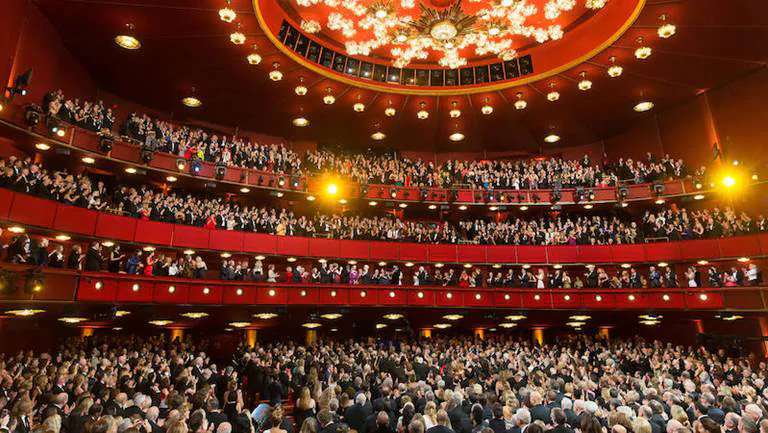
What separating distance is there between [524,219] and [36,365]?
23534 mm

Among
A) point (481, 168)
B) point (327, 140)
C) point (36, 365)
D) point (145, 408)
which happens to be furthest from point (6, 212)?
point (481, 168)

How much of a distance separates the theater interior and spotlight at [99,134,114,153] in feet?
0.16

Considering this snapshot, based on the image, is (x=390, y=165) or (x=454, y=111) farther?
(x=390, y=165)

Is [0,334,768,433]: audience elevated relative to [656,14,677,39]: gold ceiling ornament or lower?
lower

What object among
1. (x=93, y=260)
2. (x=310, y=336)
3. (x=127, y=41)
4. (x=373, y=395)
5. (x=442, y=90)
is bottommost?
(x=373, y=395)

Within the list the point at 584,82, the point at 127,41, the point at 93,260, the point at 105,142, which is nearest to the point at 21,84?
the point at 105,142

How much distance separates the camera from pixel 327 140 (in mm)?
27172

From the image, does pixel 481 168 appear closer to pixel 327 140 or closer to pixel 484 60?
pixel 484 60

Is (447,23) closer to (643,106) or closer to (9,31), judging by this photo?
(643,106)

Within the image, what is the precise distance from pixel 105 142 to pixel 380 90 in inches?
463

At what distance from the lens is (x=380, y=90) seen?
2119cm

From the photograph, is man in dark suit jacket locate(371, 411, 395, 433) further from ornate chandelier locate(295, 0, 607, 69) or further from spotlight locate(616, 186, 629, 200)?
spotlight locate(616, 186, 629, 200)

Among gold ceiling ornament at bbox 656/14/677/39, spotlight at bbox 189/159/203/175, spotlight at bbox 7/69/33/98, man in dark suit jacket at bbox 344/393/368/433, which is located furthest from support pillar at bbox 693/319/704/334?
spotlight at bbox 7/69/33/98

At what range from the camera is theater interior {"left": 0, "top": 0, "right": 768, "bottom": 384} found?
1517 centimetres
